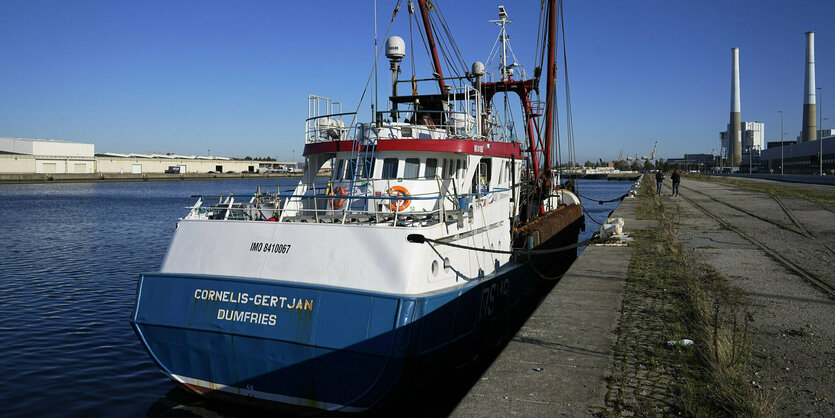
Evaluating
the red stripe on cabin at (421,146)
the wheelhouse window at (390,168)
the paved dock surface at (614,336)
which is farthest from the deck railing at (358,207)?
the paved dock surface at (614,336)

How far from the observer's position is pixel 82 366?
11.4m

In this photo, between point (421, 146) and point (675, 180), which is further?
point (675, 180)


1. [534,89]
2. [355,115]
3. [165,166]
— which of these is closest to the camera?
[355,115]

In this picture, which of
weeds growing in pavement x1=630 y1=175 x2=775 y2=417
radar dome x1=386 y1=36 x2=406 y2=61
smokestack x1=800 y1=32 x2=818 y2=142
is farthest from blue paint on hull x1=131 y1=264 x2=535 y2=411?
smokestack x1=800 y1=32 x2=818 y2=142

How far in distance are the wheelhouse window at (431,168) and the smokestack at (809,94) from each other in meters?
120

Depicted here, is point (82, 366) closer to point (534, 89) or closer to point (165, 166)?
point (534, 89)

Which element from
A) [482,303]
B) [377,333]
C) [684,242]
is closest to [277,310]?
[377,333]

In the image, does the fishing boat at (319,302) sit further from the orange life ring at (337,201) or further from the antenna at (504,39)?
the antenna at (504,39)

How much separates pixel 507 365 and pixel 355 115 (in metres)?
7.10

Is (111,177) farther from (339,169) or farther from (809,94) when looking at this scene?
(809,94)

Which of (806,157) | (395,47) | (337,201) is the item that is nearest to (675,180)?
(395,47)

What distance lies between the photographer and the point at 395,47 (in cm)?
1448

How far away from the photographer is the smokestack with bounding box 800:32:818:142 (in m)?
106

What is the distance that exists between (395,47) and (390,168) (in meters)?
4.43
